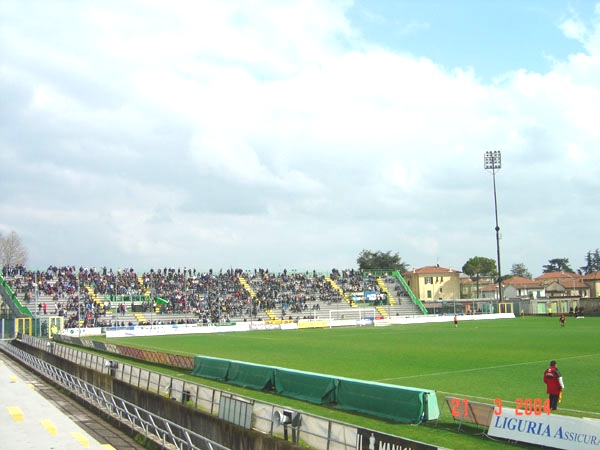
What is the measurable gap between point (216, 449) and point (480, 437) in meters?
6.76

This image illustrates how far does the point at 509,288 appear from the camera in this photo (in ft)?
465

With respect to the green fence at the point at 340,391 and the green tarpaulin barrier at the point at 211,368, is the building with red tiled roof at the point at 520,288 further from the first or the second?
the green fence at the point at 340,391

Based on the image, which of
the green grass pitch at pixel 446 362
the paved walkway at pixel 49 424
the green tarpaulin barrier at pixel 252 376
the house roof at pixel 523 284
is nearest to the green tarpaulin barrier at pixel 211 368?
the green tarpaulin barrier at pixel 252 376

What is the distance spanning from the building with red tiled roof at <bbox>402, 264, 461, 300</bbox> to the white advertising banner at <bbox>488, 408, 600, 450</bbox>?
119m

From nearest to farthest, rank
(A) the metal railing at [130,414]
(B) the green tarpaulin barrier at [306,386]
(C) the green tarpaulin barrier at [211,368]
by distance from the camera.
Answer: (A) the metal railing at [130,414], (B) the green tarpaulin barrier at [306,386], (C) the green tarpaulin barrier at [211,368]

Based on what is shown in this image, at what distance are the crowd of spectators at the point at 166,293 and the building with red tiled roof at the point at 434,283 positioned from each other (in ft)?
128

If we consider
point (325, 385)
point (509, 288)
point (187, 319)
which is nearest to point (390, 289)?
point (187, 319)

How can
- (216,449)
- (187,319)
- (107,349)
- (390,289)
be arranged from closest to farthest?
1. (216,449)
2. (107,349)
3. (187,319)
4. (390,289)

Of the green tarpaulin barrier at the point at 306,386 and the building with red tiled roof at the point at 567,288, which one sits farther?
the building with red tiled roof at the point at 567,288

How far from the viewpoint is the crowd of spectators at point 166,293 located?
235 ft

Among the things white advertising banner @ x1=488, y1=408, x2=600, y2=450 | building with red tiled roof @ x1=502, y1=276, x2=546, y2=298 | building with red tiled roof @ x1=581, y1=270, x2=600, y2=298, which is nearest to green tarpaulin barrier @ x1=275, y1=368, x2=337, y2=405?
white advertising banner @ x1=488, y1=408, x2=600, y2=450

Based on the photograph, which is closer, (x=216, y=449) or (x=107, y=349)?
(x=216, y=449)

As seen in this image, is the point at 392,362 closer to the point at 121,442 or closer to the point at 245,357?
the point at 245,357

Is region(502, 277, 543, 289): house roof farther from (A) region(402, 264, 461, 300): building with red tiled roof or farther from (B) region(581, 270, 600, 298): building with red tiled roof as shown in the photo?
(A) region(402, 264, 461, 300): building with red tiled roof
